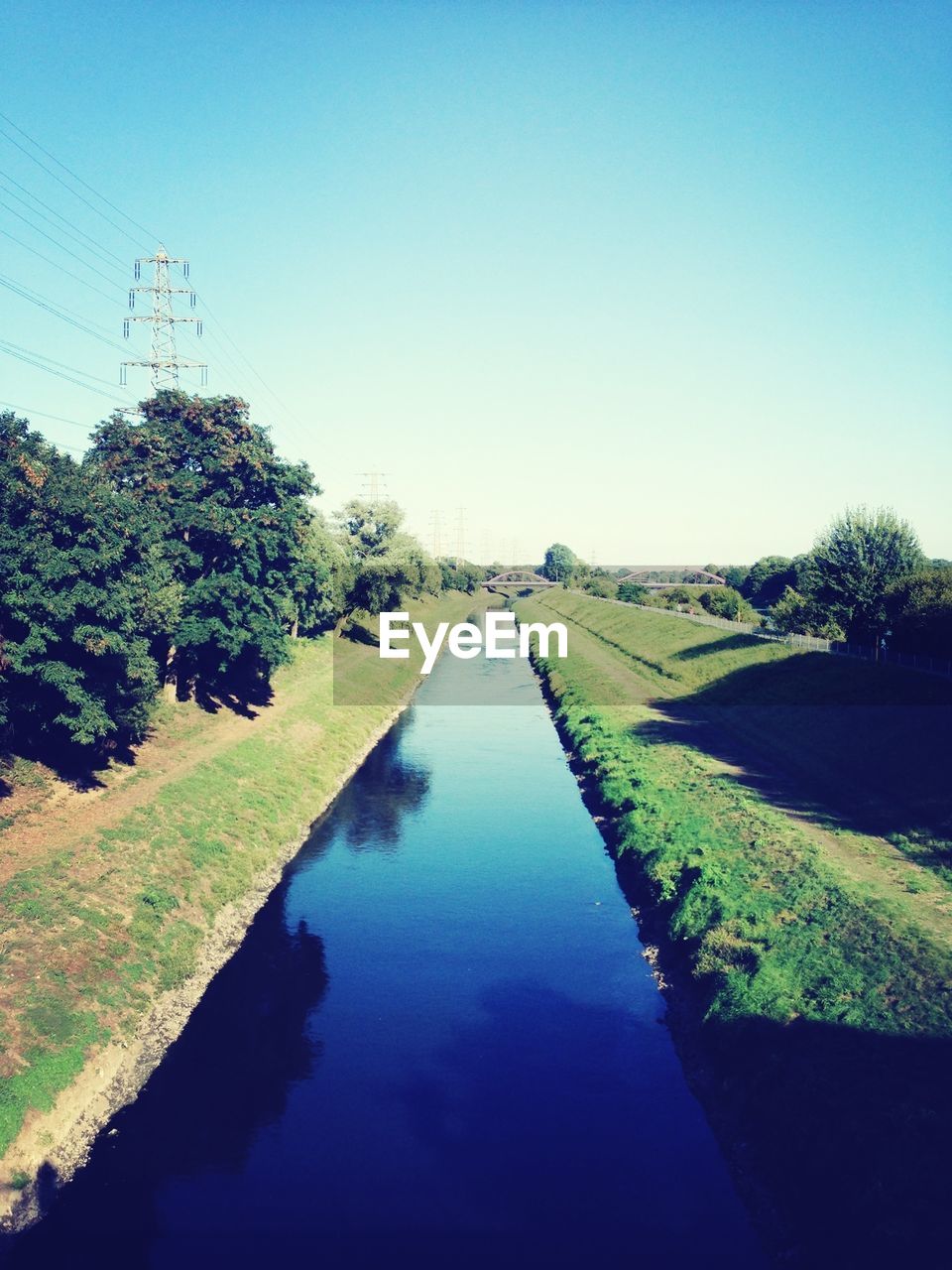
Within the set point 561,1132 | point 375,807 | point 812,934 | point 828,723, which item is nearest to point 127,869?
point 375,807

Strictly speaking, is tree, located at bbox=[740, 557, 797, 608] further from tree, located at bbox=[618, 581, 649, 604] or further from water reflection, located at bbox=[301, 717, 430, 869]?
water reflection, located at bbox=[301, 717, 430, 869]

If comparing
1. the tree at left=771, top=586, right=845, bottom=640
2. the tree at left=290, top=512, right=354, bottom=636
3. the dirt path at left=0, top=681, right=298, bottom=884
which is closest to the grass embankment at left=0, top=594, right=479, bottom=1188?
the dirt path at left=0, top=681, right=298, bottom=884

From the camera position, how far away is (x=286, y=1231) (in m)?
17.7

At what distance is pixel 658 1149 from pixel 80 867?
Result: 20101mm

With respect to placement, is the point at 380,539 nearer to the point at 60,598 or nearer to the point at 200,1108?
the point at 60,598

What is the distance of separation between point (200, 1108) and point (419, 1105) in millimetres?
5524

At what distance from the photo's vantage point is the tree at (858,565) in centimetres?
6494

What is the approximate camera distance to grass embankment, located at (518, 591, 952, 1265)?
56.8 feet

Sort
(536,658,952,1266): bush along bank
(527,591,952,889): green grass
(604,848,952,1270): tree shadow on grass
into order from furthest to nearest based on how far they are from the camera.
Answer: (527,591,952,889): green grass → (536,658,952,1266): bush along bank → (604,848,952,1270): tree shadow on grass

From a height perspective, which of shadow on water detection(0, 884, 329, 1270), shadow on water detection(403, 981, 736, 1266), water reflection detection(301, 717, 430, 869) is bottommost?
shadow on water detection(0, 884, 329, 1270)

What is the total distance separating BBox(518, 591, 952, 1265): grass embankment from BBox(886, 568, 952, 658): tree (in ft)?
11.1

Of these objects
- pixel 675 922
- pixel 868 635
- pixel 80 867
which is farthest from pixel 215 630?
pixel 868 635

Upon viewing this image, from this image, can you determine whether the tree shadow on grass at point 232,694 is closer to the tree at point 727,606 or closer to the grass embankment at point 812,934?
the grass embankment at point 812,934

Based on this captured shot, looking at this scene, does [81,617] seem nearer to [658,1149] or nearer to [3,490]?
[3,490]
